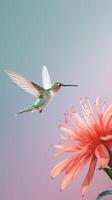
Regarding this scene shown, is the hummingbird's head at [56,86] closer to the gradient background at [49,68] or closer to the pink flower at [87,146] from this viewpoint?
the gradient background at [49,68]

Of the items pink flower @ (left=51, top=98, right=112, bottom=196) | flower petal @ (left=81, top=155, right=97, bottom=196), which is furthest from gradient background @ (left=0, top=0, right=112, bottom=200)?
flower petal @ (left=81, top=155, right=97, bottom=196)

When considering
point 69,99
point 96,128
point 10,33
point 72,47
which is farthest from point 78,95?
point 96,128

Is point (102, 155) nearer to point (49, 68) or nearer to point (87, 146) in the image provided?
point (87, 146)

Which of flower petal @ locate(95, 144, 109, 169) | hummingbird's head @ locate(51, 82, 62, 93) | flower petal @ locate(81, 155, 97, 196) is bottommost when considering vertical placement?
flower petal @ locate(81, 155, 97, 196)

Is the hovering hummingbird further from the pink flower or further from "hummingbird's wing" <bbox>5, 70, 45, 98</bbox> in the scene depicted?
the pink flower

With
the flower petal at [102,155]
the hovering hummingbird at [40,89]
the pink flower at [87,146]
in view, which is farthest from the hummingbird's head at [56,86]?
the flower petal at [102,155]

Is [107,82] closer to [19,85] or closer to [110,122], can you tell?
[19,85]
